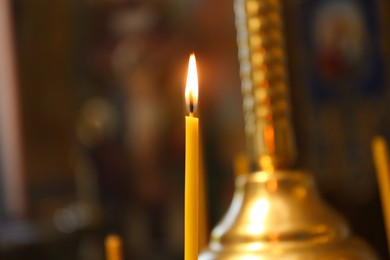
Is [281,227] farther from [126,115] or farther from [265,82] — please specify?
[126,115]

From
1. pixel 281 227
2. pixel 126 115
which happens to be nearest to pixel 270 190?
pixel 281 227

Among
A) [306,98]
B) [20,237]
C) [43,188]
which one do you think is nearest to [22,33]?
[43,188]

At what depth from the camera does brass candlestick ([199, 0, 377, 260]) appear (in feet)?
1.12

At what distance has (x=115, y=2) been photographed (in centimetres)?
197

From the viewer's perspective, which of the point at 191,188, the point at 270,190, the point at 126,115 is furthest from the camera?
the point at 126,115

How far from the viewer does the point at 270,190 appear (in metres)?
0.37

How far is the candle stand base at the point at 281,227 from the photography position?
0.34 m

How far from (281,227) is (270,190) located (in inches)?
1.0

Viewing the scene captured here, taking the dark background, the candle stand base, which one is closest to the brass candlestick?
the candle stand base

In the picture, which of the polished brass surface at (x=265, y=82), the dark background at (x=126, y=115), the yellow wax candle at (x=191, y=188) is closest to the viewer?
the yellow wax candle at (x=191, y=188)

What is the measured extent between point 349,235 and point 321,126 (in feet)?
3.09

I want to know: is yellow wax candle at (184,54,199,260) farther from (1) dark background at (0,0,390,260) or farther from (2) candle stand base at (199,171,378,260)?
(1) dark background at (0,0,390,260)

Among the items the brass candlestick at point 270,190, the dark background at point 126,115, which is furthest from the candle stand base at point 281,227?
the dark background at point 126,115

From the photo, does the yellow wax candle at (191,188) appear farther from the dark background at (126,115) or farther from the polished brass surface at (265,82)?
the dark background at (126,115)
